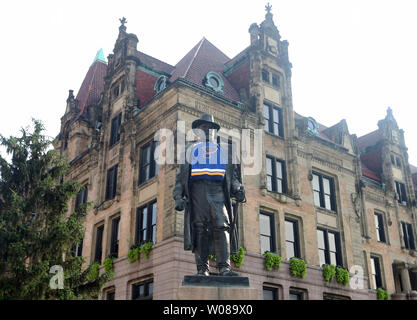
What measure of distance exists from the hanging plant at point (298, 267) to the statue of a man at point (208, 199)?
1616 cm

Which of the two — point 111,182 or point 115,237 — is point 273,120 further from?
point 115,237

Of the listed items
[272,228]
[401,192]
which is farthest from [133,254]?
[401,192]

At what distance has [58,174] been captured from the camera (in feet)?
66.2

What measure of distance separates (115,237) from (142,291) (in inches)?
175

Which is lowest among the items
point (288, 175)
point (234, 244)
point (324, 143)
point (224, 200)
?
point (234, 244)

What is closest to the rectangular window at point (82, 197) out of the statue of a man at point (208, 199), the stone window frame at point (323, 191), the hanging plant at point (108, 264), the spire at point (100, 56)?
the hanging plant at point (108, 264)

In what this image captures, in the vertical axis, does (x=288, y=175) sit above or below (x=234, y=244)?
above

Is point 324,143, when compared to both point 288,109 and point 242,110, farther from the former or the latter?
point 242,110

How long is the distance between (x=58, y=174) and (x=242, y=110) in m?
11.4

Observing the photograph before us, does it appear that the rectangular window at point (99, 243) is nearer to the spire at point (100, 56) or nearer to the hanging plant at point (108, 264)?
the hanging plant at point (108, 264)

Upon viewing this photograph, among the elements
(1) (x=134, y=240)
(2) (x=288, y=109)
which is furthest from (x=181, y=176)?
(2) (x=288, y=109)

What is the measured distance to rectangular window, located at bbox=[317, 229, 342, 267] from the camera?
92.6 ft

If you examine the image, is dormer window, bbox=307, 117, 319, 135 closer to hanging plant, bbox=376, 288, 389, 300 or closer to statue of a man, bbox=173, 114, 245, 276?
hanging plant, bbox=376, 288, 389, 300

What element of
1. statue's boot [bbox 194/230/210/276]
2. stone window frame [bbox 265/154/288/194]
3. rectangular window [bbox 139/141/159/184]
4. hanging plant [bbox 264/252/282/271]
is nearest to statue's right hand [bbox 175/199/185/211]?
statue's boot [bbox 194/230/210/276]
